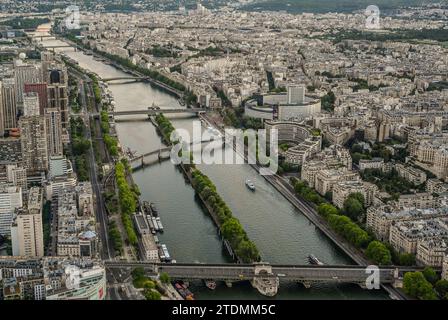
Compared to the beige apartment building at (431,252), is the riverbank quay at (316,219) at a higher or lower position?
lower

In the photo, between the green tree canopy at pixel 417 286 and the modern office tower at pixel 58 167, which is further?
the modern office tower at pixel 58 167

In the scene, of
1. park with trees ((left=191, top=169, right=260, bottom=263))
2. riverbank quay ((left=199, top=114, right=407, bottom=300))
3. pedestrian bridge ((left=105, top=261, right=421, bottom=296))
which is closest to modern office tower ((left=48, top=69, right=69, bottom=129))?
riverbank quay ((left=199, top=114, right=407, bottom=300))

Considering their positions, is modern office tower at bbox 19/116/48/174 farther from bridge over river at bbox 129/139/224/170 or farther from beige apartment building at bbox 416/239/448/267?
beige apartment building at bbox 416/239/448/267

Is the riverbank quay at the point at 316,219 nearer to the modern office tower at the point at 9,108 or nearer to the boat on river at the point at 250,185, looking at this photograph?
the boat on river at the point at 250,185

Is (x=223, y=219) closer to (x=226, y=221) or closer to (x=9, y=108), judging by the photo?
(x=226, y=221)

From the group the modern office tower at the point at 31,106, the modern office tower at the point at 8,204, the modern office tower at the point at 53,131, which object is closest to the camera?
the modern office tower at the point at 8,204

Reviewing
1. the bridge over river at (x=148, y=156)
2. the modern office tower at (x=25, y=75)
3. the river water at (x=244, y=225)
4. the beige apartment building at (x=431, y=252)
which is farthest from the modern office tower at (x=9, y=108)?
the beige apartment building at (x=431, y=252)

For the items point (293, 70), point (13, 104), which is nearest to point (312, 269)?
point (13, 104)
